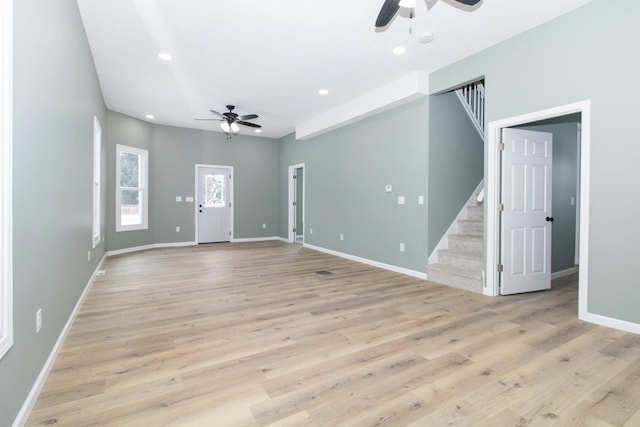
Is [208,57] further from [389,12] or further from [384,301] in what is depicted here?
[384,301]

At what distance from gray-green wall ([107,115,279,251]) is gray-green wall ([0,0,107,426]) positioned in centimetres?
378

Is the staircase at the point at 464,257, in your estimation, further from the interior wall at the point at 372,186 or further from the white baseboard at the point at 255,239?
the white baseboard at the point at 255,239

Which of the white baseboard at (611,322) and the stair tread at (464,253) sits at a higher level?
the stair tread at (464,253)

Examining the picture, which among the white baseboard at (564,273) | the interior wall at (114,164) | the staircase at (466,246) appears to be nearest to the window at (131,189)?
the interior wall at (114,164)

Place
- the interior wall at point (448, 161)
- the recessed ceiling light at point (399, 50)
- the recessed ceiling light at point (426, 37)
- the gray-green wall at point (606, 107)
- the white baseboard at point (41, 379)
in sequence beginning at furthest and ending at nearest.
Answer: the interior wall at point (448, 161) → the recessed ceiling light at point (399, 50) → the recessed ceiling light at point (426, 37) → the gray-green wall at point (606, 107) → the white baseboard at point (41, 379)

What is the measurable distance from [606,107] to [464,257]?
226 cm

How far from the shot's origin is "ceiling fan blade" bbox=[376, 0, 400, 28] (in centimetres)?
230

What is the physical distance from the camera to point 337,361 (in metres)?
2.23

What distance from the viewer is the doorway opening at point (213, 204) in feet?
26.8

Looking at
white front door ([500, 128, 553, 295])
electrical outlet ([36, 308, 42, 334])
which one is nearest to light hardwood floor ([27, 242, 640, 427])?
white front door ([500, 128, 553, 295])

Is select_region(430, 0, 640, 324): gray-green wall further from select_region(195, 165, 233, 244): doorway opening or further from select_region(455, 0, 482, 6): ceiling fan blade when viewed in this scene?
select_region(195, 165, 233, 244): doorway opening

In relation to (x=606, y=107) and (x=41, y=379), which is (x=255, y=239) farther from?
(x=606, y=107)

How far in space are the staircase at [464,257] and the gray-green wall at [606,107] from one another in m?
1.29

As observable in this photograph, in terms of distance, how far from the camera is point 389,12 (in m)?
2.38
